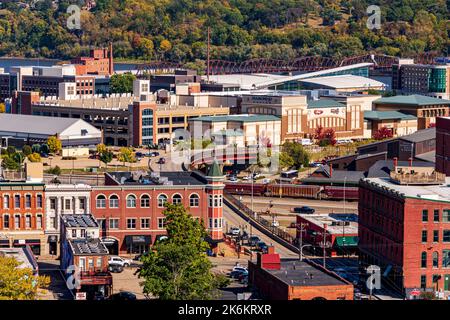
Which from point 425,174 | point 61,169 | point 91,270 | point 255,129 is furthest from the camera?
point 255,129

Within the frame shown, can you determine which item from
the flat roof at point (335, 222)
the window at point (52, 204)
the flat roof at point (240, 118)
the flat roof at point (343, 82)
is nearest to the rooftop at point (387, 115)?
the flat roof at point (240, 118)

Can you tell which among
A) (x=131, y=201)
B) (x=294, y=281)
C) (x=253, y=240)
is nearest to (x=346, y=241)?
(x=253, y=240)

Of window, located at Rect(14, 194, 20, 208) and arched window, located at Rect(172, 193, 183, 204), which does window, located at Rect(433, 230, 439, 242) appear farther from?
window, located at Rect(14, 194, 20, 208)

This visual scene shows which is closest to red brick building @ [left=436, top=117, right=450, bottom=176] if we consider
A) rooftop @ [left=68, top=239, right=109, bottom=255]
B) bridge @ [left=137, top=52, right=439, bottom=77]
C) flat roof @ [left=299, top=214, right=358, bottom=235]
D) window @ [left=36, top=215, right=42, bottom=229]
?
flat roof @ [left=299, top=214, right=358, bottom=235]

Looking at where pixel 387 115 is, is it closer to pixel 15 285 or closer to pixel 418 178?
pixel 418 178

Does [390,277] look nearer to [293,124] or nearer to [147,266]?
[147,266]
